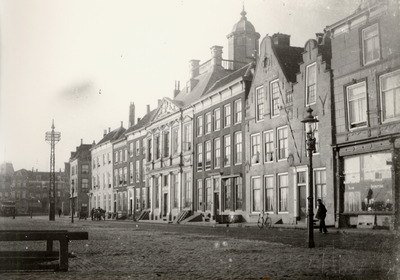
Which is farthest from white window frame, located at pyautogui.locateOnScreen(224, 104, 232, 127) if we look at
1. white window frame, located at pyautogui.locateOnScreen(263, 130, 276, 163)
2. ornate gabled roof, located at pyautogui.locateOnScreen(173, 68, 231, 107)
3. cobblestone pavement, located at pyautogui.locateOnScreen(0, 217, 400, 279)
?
cobblestone pavement, located at pyautogui.locateOnScreen(0, 217, 400, 279)

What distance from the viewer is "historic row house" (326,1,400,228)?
837 inches

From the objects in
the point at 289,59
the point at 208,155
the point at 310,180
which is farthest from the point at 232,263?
the point at 208,155

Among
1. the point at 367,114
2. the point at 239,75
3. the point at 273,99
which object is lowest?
the point at 367,114

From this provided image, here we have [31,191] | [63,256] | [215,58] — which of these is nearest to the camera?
[63,256]

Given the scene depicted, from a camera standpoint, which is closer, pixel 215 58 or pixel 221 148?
pixel 221 148

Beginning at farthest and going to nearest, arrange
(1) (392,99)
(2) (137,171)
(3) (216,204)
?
1. (2) (137,171)
2. (3) (216,204)
3. (1) (392,99)

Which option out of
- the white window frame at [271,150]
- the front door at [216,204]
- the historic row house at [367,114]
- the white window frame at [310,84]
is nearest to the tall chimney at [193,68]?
the front door at [216,204]

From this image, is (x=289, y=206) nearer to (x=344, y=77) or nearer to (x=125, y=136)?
(x=344, y=77)

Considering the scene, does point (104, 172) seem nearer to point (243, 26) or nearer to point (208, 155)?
point (208, 155)

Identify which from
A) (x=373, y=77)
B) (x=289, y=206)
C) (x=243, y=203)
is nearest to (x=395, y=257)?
(x=373, y=77)

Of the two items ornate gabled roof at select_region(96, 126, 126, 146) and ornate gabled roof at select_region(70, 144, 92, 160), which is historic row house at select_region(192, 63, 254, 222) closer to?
ornate gabled roof at select_region(96, 126, 126, 146)

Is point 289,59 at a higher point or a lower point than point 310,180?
higher

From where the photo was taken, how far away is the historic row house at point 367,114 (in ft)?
69.8

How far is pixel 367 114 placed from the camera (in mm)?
22719
